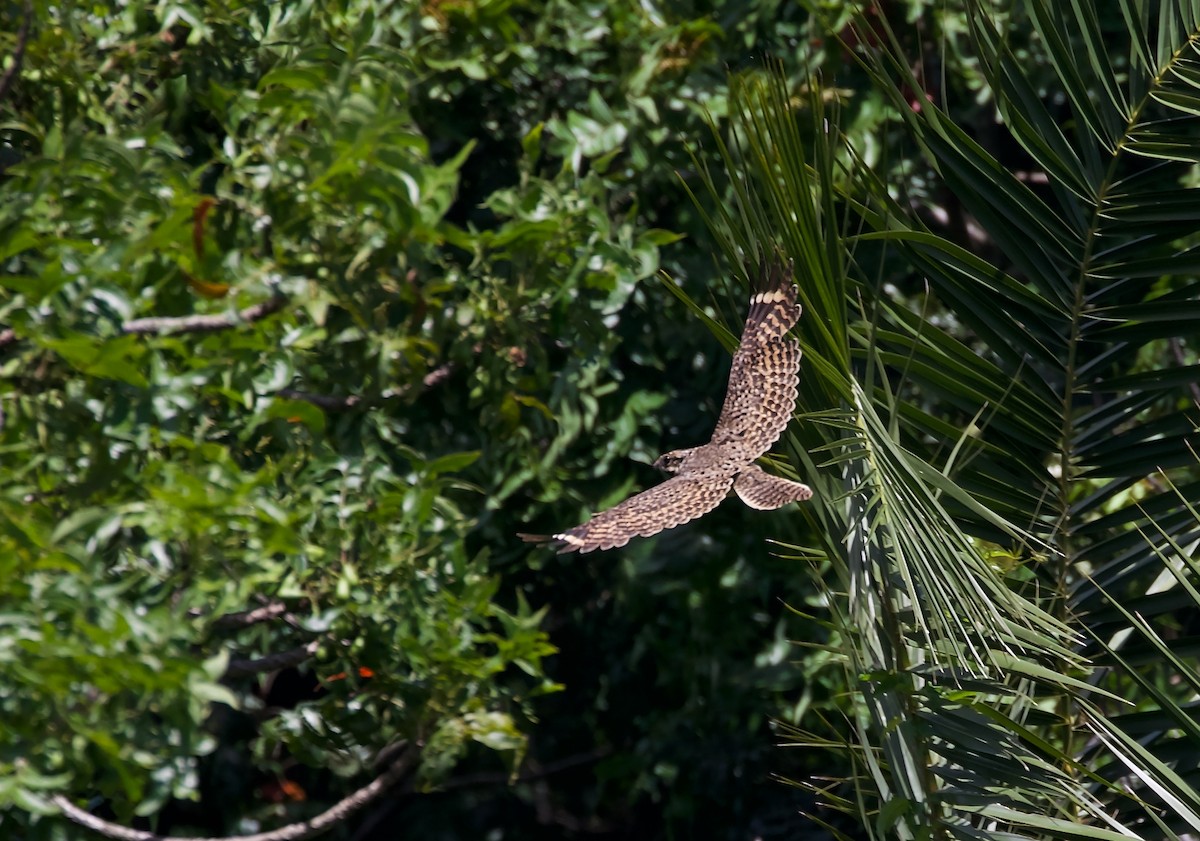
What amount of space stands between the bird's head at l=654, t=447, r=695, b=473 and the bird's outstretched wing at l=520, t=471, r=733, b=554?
0.54 feet

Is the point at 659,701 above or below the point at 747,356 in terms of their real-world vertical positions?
below

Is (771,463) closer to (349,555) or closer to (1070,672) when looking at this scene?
(1070,672)

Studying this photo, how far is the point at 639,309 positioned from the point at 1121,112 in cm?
197

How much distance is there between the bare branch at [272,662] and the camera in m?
3.28

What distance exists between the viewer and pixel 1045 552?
2.42 metres

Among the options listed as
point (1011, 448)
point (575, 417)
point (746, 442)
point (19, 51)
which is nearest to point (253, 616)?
point (575, 417)

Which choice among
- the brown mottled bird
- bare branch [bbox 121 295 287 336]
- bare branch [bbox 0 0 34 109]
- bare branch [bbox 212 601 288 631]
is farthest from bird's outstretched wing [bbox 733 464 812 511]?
bare branch [bbox 0 0 34 109]

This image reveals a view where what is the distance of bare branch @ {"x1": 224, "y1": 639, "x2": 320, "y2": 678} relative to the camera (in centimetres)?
328

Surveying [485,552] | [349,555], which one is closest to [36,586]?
[349,555]

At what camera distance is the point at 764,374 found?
2338 mm

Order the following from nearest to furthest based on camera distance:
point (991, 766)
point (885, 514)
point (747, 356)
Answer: point (885, 514) < point (991, 766) < point (747, 356)

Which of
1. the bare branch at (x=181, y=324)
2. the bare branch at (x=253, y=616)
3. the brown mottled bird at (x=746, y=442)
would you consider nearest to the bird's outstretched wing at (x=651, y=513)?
the brown mottled bird at (x=746, y=442)

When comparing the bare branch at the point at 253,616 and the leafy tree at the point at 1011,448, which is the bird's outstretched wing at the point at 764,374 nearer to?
the leafy tree at the point at 1011,448

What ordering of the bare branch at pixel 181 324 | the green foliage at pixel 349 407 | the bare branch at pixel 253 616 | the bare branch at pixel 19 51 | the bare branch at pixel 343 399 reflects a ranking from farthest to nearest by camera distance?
the bare branch at pixel 343 399
the bare branch at pixel 253 616
the bare branch at pixel 19 51
the bare branch at pixel 181 324
the green foliage at pixel 349 407
